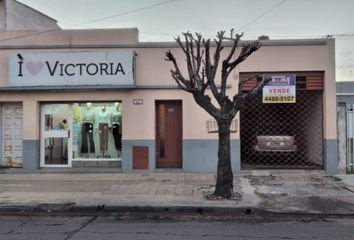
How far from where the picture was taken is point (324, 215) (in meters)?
9.53

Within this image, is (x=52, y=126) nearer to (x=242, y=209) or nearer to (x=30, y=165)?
(x=30, y=165)

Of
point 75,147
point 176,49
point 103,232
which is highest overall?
point 176,49

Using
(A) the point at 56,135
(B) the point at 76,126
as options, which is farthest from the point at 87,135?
(A) the point at 56,135

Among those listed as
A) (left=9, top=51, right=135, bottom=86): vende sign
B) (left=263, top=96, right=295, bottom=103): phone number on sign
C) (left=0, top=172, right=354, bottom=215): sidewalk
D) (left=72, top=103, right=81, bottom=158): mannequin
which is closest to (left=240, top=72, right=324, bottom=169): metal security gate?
(left=263, top=96, right=295, bottom=103): phone number on sign

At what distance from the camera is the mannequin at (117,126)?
15.8 metres

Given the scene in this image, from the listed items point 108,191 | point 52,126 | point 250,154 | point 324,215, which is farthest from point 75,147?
point 324,215

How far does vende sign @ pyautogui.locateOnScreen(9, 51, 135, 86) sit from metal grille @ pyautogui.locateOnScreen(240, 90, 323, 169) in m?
4.14

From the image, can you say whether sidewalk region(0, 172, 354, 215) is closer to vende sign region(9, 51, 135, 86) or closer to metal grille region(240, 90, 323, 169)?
metal grille region(240, 90, 323, 169)

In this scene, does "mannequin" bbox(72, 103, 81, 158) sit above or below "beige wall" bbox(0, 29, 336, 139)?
below

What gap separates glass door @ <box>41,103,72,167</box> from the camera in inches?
627

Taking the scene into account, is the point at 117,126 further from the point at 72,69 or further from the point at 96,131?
the point at 72,69

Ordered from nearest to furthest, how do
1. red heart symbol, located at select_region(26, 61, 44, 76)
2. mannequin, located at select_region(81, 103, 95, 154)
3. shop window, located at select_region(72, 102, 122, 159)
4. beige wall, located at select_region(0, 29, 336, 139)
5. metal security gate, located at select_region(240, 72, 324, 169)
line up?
beige wall, located at select_region(0, 29, 336, 139), red heart symbol, located at select_region(26, 61, 44, 76), metal security gate, located at select_region(240, 72, 324, 169), shop window, located at select_region(72, 102, 122, 159), mannequin, located at select_region(81, 103, 95, 154)

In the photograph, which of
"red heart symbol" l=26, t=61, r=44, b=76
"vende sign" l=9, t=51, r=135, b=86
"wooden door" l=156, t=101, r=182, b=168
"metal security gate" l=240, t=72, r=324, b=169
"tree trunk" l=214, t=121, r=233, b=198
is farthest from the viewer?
"wooden door" l=156, t=101, r=182, b=168

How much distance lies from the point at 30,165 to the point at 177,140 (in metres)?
4.80
